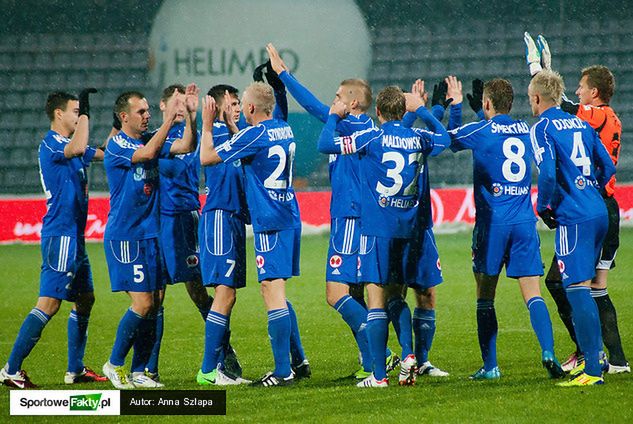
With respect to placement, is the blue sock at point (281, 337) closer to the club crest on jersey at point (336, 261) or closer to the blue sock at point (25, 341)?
the club crest on jersey at point (336, 261)

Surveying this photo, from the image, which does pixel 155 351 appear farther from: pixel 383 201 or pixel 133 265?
pixel 383 201

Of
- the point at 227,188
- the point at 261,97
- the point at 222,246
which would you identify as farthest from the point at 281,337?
the point at 261,97

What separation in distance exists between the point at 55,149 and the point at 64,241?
596 mm

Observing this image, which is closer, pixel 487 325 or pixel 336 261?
pixel 487 325

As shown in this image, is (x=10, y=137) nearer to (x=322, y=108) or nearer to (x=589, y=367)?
(x=322, y=108)

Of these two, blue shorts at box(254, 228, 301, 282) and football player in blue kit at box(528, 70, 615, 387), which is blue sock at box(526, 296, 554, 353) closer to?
football player in blue kit at box(528, 70, 615, 387)

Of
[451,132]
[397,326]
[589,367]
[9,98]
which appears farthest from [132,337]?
[9,98]

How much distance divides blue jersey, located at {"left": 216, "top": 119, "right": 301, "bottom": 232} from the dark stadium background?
15.6 m

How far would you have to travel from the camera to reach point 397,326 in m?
6.53

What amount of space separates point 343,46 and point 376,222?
49.2ft

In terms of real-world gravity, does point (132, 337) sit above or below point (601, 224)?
below

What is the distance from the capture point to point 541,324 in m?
6.13

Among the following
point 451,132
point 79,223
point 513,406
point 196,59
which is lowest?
point 513,406

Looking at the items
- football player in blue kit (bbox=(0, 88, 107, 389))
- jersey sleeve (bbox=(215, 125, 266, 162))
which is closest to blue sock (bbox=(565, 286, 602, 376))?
jersey sleeve (bbox=(215, 125, 266, 162))
